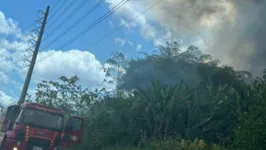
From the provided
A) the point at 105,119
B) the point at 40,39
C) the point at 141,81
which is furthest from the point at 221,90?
the point at 141,81

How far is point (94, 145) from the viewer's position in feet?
73.0

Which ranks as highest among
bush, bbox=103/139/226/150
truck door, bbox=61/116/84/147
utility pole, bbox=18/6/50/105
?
utility pole, bbox=18/6/50/105

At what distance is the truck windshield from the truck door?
350mm

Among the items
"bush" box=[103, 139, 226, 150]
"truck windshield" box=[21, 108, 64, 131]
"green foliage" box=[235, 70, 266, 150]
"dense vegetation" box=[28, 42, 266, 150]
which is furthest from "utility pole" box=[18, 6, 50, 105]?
"green foliage" box=[235, 70, 266, 150]

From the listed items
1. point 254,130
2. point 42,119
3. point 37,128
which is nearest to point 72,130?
point 42,119

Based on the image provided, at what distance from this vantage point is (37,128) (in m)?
15.2

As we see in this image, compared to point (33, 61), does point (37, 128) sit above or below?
below

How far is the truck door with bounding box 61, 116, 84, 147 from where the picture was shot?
16.0m

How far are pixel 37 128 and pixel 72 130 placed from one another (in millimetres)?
1622

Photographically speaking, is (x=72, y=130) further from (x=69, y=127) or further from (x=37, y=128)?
(x=37, y=128)

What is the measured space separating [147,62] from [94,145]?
68.5 feet

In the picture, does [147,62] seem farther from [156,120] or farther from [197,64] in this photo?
[156,120]

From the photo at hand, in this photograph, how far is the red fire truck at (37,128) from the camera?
587 inches

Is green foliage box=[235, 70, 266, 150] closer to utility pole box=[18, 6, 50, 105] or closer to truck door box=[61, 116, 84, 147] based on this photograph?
truck door box=[61, 116, 84, 147]
